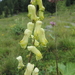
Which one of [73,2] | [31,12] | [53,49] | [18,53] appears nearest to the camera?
[31,12]

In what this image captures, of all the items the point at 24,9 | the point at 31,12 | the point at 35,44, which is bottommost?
the point at 24,9

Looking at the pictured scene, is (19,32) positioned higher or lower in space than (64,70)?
lower

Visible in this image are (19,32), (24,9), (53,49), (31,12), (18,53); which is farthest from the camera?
(24,9)

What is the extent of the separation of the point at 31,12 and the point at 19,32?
5.22 metres

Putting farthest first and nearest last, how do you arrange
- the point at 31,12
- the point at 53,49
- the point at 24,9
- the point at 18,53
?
1. the point at 24,9
2. the point at 53,49
3. the point at 18,53
4. the point at 31,12

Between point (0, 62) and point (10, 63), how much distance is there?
37 centimetres

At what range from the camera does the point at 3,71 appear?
2861 millimetres

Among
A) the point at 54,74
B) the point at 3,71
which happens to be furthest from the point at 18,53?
the point at 54,74

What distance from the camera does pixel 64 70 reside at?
6.54 feet

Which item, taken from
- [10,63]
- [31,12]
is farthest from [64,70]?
[10,63]

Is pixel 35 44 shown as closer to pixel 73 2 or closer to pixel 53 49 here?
pixel 53 49

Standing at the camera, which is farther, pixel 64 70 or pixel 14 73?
pixel 14 73

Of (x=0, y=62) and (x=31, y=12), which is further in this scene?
(x=0, y=62)

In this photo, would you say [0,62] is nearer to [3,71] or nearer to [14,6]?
[3,71]
